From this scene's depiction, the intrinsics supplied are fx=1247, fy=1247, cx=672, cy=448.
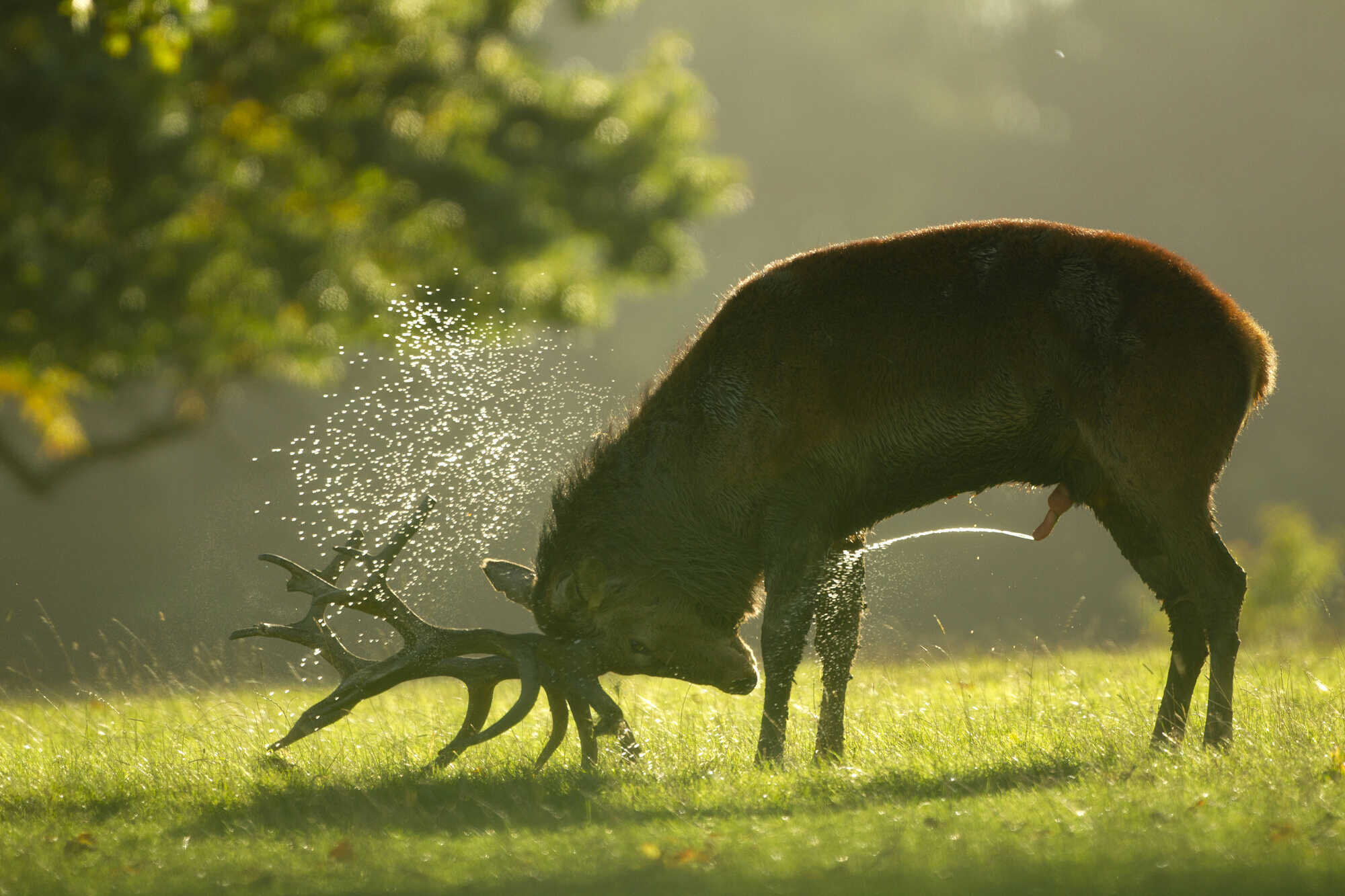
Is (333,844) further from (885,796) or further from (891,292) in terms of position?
(891,292)

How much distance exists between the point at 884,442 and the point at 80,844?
146 inches

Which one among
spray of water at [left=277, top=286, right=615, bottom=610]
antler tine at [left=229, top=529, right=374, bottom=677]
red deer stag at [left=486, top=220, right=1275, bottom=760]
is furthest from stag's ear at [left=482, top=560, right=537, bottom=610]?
antler tine at [left=229, top=529, right=374, bottom=677]

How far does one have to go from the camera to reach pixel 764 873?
390cm

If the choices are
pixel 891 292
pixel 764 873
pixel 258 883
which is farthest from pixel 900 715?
pixel 258 883

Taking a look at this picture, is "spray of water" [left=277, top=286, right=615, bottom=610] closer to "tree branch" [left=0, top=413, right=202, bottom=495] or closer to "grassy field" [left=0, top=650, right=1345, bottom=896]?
"grassy field" [left=0, top=650, right=1345, bottom=896]

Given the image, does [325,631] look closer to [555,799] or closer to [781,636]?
[555,799]

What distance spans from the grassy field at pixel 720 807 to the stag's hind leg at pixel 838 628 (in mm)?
186

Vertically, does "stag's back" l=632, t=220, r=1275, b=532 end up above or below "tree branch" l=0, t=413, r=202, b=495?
above

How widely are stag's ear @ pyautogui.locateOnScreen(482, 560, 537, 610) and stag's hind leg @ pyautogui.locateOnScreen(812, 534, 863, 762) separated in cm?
140

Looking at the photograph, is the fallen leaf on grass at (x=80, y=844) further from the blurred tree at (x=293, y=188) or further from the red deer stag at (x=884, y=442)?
the blurred tree at (x=293, y=188)

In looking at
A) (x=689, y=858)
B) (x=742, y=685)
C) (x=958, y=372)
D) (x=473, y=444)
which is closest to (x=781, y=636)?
(x=742, y=685)

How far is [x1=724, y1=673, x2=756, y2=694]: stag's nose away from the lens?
602 centimetres

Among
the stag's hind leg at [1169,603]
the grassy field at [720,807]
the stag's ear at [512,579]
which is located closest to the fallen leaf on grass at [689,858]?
the grassy field at [720,807]

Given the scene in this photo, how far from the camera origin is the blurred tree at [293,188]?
11430 mm
